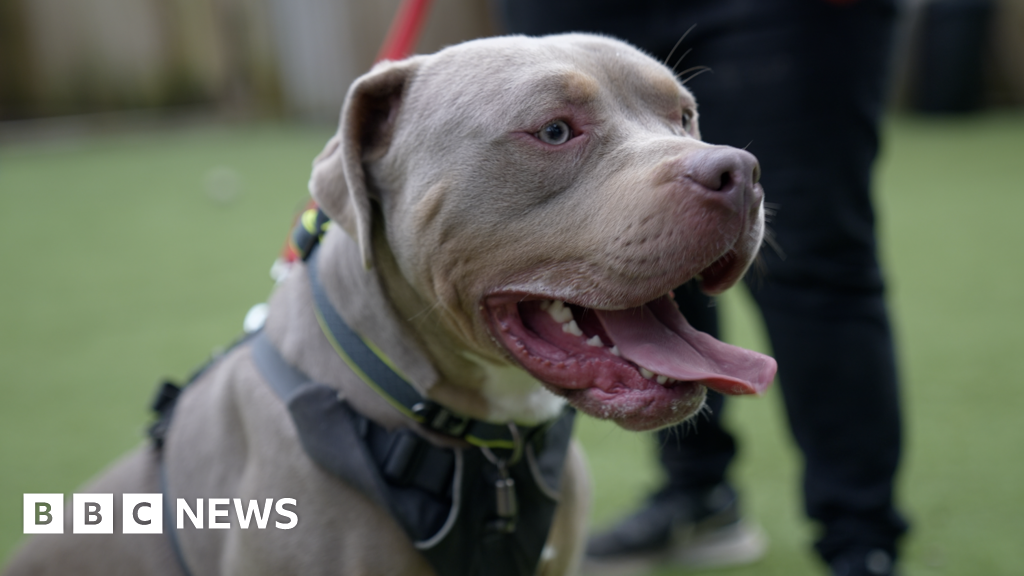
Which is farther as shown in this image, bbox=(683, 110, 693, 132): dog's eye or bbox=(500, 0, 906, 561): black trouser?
bbox=(500, 0, 906, 561): black trouser

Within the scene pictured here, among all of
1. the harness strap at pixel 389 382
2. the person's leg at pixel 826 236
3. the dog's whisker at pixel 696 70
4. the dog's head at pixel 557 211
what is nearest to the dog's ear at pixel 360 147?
the dog's head at pixel 557 211

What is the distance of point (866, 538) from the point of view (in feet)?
7.43

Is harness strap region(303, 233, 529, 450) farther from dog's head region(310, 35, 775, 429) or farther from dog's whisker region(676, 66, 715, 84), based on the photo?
dog's whisker region(676, 66, 715, 84)

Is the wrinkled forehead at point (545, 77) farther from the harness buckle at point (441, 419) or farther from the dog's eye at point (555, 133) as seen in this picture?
the harness buckle at point (441, 419)

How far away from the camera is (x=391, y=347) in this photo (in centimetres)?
169

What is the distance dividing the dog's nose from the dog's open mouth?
287 mm

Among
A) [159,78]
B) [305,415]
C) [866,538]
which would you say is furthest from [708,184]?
[159,78]

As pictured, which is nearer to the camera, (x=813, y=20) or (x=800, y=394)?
(x=813, y=20)


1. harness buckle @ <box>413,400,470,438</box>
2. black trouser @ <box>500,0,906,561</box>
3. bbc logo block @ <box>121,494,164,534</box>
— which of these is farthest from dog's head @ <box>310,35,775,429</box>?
bbc logo block @ <box>121,494,164,534</box>

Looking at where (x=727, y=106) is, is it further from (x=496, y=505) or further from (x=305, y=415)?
(x=305, y=415)

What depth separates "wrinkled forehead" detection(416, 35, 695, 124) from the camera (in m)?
1.58

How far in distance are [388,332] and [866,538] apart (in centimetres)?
139

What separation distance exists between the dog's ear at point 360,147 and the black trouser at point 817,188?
2.59 ft

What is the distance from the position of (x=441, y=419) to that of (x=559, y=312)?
309mm
